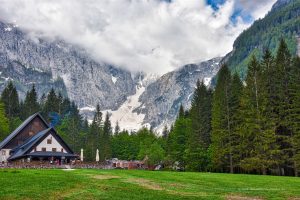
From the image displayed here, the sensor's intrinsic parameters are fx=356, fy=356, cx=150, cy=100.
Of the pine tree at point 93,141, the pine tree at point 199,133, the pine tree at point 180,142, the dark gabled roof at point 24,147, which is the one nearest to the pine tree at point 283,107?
the pine tree at point 199,133

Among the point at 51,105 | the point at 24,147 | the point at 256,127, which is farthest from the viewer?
the point at 51,105

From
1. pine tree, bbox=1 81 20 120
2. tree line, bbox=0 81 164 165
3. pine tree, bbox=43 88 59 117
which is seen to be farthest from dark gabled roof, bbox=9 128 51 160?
pine tree, bbox=43 88 59 117

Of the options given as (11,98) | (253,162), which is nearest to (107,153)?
(11,98)

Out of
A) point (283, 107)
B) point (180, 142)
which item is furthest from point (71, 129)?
point (283, 107)

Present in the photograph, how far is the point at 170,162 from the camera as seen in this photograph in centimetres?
7100

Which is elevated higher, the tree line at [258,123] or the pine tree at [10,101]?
the pine tree at [10,101]

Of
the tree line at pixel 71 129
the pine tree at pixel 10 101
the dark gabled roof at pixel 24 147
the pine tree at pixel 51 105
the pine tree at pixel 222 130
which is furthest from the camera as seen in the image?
the pine tree at pixel 51 105

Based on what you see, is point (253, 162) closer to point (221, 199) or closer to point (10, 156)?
point (221, 199)

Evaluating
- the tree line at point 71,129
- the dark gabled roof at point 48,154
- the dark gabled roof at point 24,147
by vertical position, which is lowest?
the dark gabled roof at point 48,154

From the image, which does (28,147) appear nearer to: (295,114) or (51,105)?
(295,114)

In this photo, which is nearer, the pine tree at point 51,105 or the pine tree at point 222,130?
the pine tree at point 222,130

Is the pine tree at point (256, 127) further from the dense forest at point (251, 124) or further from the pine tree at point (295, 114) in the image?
the pine tree at point (295, 114)

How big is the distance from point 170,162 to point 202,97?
1483 cm

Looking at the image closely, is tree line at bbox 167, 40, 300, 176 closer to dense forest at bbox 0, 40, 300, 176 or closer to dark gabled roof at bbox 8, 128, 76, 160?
dense forest at bbox 0, 40, 300, 176
